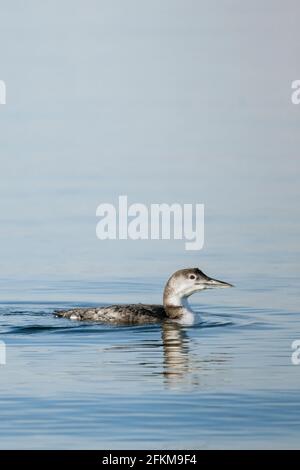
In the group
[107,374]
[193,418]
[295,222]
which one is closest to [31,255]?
[295,222]

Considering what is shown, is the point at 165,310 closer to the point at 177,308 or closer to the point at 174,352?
the point at 177,308

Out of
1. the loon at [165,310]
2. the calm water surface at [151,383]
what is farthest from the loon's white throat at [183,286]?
the calm water surface at [151,383]

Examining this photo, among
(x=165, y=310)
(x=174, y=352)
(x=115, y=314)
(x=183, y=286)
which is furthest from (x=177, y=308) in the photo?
(x=174, y=352)

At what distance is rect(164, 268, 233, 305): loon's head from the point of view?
2250cm

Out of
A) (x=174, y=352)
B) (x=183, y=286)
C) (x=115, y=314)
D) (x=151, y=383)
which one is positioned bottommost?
(x=151, y=383)

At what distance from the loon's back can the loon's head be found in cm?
59

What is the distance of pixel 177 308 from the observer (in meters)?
22.3

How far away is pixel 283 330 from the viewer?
2112 centimetres

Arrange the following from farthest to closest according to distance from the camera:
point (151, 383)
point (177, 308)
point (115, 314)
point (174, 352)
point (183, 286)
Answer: point (183, 286) < point (177, 308) < point (115, 314) < point (174, 352) < point (151, 383)

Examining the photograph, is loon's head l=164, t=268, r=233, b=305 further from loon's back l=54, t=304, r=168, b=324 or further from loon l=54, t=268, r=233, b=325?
loon's back l=54, t=304, r=168, b=324

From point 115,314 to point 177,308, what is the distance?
909 millimetres

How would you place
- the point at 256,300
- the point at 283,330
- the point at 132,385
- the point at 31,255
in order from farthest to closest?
the point at 31,255
the point at 256,300
the point at 283,330
the point at 132,385
